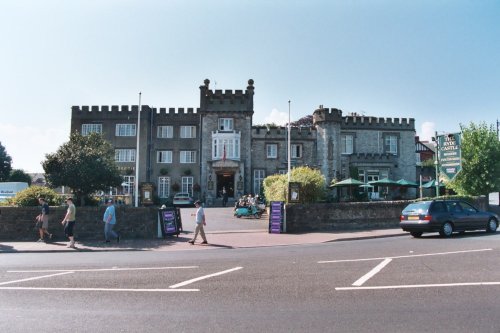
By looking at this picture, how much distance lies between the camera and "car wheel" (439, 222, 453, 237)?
606 inches

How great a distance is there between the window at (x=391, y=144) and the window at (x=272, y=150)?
1269 cm

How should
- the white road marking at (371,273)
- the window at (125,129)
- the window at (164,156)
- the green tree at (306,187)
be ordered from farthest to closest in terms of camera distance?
the window at (125,129), the window at (164,156), the green tree at (306,187), the white road marking at (371,273)

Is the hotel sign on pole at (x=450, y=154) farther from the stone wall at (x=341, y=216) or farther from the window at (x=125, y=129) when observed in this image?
the window at (x=125, y=129)

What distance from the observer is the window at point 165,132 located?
43.2 metres

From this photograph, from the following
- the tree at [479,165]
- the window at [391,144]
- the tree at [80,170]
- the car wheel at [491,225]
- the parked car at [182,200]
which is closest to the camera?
the car wheel at [491,225]

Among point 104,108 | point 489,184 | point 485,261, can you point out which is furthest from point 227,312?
point 104,108

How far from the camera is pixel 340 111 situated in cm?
4250

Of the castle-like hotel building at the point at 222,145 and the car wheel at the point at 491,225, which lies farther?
the castle-like hotel building at the point at 222,145

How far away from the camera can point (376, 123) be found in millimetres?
44312

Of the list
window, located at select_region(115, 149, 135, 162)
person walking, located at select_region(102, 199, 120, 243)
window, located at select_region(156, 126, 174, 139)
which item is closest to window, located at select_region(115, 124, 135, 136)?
window, located at select_region(115, 149, 135, 162)

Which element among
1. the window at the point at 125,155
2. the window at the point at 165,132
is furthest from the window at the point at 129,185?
the window at the point at 165,132

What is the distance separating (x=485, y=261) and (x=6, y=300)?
10.2 metres

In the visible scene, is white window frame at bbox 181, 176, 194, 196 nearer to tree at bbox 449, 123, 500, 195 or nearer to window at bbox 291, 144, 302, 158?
window at bbox 291, 144, 302, 158

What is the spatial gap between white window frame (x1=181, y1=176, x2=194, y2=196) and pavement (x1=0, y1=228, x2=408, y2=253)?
23601 mm
